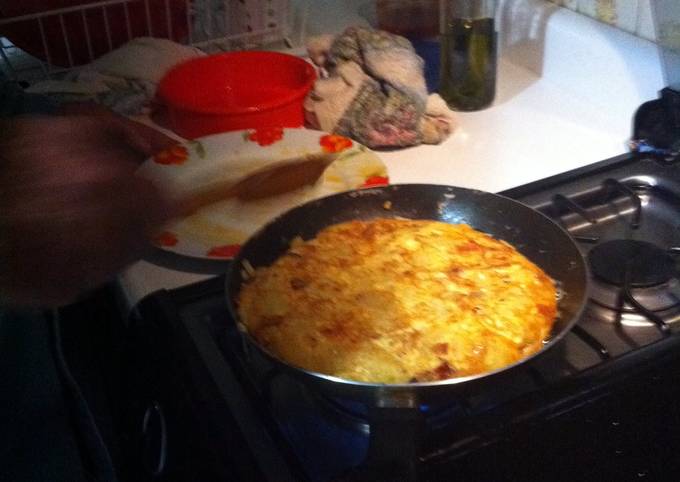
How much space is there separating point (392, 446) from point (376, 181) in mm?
469

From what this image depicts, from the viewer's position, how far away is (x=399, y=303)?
751 mm

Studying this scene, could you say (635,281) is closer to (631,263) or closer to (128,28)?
(631,263)

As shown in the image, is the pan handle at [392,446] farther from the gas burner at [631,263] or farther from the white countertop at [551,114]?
the white countertop at [551,114]

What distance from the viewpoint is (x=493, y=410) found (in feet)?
1.94

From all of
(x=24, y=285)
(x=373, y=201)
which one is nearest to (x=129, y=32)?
(x=373, y=201)

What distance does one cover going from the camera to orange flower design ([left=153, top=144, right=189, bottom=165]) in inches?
39.8

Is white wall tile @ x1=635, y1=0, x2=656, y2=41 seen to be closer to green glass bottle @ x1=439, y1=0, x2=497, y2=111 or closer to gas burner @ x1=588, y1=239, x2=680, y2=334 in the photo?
green glass bottle @ x1=439, y1=0, x2=497, y2=111

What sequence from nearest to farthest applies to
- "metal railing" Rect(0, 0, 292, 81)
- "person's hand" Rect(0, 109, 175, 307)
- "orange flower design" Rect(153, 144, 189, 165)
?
"person's hand" Rect(0, 109, 175, 307) < "orange flower design" Rect(153, 144, 189, 165) < "metal railing" Rect(0, 0, 292, 81)

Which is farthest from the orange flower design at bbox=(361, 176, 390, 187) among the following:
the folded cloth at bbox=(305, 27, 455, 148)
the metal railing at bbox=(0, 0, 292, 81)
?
the metal railing at bbox=(0, 0, 292, 81)

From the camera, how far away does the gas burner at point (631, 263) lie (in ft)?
2.57

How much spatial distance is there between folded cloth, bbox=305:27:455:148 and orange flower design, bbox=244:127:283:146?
0.30 ft

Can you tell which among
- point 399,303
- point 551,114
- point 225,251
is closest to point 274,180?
point 225,251

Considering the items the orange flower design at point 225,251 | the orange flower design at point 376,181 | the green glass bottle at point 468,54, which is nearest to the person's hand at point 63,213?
the orange flower design at point 225,251

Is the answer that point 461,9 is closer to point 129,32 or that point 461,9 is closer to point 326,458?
point 129,32
